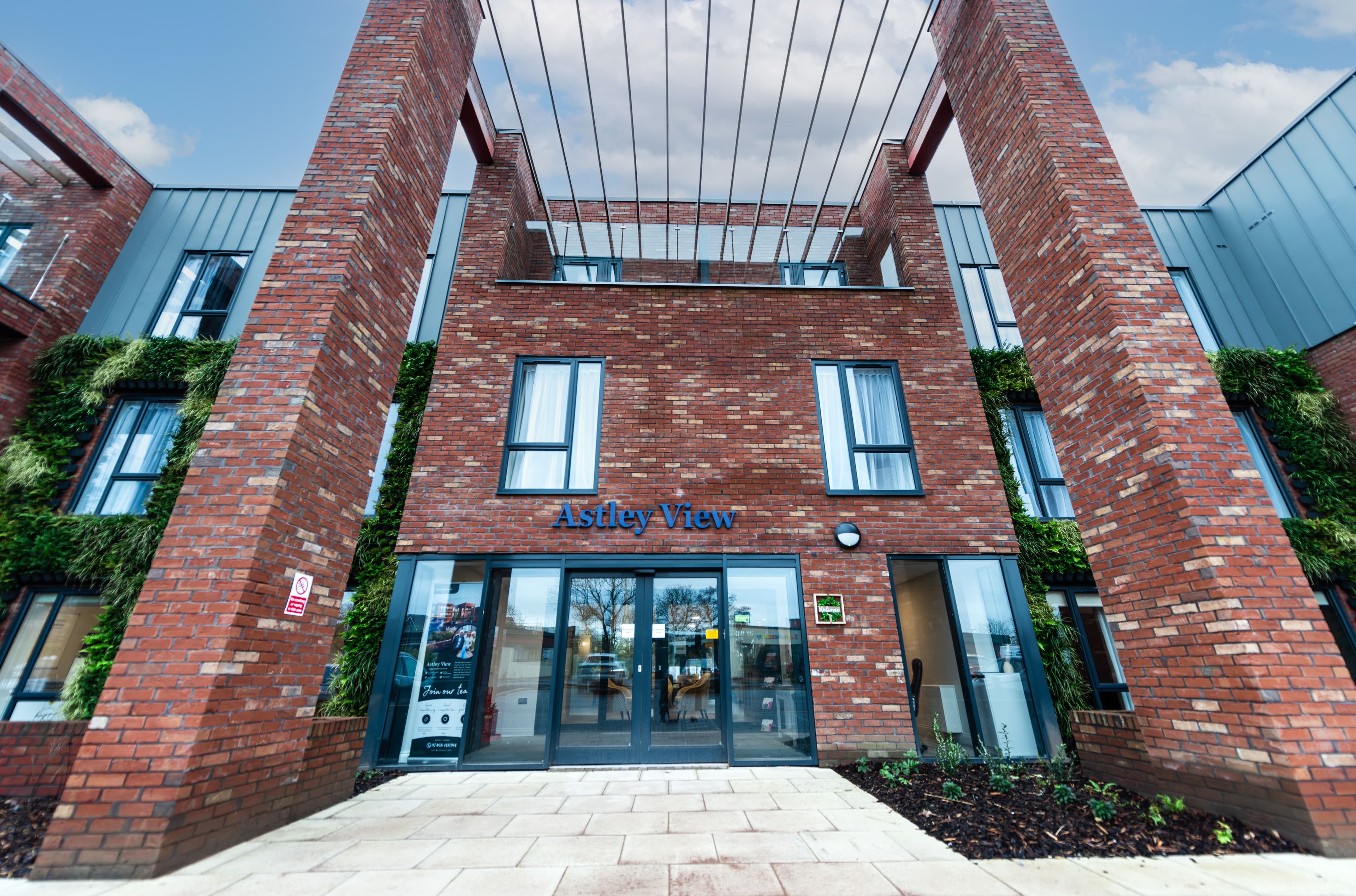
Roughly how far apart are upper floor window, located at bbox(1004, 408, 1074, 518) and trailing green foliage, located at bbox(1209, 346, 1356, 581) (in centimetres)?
253

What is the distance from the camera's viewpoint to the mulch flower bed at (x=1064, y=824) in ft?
10.4

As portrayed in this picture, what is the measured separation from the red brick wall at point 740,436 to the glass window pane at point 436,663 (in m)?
0.41

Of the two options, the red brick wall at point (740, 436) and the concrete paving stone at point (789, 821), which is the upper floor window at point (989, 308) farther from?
the concrete paving stone at point (789, 821)

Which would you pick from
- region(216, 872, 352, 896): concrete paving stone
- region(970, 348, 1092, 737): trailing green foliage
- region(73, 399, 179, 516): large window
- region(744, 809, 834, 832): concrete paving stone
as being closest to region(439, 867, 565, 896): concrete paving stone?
region(216, 872, 352, 896): concrete paving stone

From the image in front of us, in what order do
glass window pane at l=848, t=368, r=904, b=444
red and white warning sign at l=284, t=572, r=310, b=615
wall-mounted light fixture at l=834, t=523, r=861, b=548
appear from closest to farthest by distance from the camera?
red and white warning sign at l=284, t=572, r=310, b=615
wall-mounted light fixture at l=834, t=523, r=861, b=548
glass window pane at l=848, t=368, r=904, b=444

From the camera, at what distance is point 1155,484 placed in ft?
13.6

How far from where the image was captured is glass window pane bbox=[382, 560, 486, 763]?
6.36 meters

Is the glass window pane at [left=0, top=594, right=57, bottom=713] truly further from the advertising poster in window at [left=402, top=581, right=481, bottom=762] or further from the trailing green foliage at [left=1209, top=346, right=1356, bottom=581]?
the trailing green foliage at [left=1209, top=346, right=1356, bottom=581]

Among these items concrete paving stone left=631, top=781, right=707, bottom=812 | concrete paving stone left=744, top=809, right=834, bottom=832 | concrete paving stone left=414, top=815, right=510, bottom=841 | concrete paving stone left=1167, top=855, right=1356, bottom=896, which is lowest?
concrete paving stone left=414, top=815, right=510, bottom=841

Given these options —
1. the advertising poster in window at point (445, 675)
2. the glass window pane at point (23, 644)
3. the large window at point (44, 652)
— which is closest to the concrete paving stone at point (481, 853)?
the advertising poster in window at point (445, 675)

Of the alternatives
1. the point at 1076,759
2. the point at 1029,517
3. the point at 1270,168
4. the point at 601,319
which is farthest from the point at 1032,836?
the point at 1270,168

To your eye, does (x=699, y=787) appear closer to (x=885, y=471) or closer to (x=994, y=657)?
(x=994, y=657)

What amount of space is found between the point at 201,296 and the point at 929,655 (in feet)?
47.2

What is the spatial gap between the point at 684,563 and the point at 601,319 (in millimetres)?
3964
